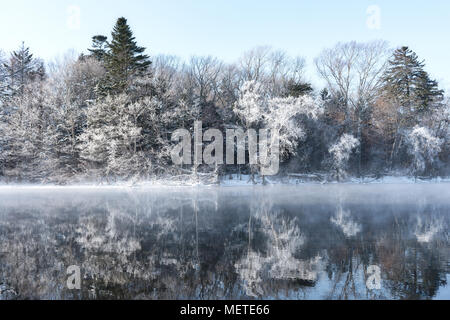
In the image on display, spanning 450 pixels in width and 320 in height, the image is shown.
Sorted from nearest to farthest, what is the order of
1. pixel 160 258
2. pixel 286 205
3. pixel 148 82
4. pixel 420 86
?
pixel 160 258, pixel 286 205, pixel 148 82, pixel 420 86

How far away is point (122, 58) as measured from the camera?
31469 millimetres

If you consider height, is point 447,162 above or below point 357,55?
below

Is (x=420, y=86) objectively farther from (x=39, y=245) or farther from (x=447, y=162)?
(x=39, y=245)

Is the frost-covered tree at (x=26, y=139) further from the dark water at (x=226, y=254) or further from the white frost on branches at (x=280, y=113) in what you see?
the dark water at (x=226, y=254)

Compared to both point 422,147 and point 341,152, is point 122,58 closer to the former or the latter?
point 341,152

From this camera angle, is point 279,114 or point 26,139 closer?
point 279,114

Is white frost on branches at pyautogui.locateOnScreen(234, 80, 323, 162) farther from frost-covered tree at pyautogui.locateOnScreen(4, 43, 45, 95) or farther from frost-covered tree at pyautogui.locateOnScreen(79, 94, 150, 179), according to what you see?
frost-covered tree at pyautogui.locateOnScreen(4, 43, 45, 95)

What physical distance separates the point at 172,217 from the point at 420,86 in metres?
41.7

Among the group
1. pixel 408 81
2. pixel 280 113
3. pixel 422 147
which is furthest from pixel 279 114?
pixel 408 81

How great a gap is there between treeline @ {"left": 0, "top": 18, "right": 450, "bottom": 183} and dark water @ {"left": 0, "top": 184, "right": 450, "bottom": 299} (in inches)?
699

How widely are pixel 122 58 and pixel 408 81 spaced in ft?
115
